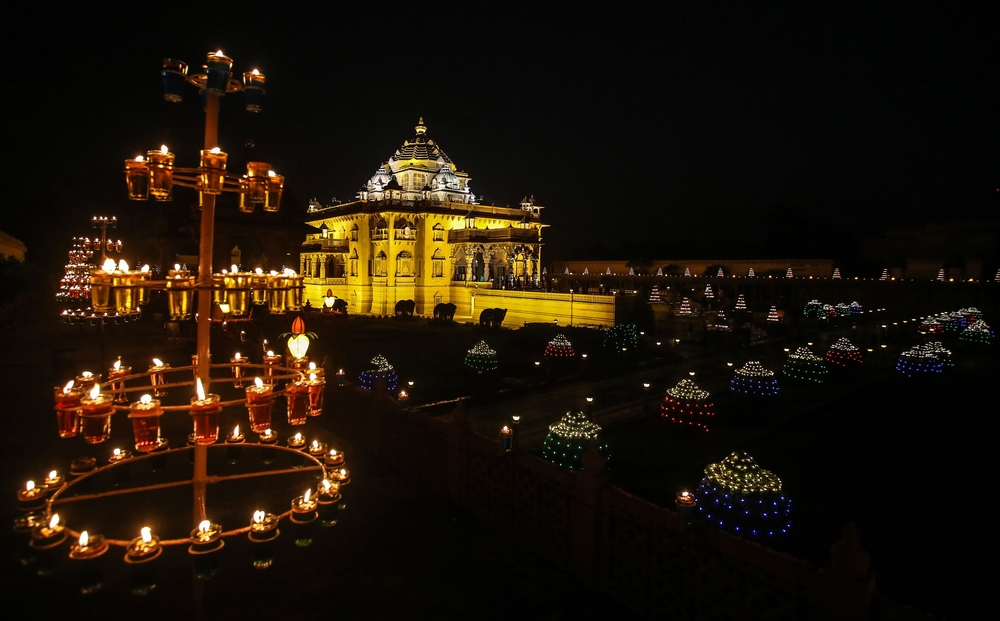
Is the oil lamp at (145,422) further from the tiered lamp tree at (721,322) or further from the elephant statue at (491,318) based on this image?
the tiered lamp tree at (721,322)

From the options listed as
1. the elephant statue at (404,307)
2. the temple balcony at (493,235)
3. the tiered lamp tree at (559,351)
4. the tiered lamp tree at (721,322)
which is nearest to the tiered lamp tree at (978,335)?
the tiered lamp tree at (721,322)

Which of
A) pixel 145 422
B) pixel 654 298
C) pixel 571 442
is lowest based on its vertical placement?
pixel 571 442

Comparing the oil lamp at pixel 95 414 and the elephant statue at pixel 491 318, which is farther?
the elephant statue at pixel 491 318

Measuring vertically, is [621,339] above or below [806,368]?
above

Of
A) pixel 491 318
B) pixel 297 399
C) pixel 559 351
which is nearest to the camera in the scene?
pixel 297 399

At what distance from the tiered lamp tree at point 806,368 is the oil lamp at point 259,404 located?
595 inches

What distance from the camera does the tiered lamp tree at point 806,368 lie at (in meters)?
14.9

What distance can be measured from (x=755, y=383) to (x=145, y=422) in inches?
508

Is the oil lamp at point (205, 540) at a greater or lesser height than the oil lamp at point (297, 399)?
lesser

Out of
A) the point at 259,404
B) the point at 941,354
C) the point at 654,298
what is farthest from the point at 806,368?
the point at 654,298

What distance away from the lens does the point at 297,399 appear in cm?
409

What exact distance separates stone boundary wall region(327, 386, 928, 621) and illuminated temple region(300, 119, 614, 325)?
2308 cm

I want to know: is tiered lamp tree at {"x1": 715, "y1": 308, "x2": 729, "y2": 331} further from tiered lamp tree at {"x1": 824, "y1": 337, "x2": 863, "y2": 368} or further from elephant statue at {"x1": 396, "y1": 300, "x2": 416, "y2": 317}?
elephant statue at {"x1": 396, "y1": 300, "x2": 416, "y2": 317}

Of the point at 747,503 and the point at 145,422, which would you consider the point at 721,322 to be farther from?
the point at 145,422
